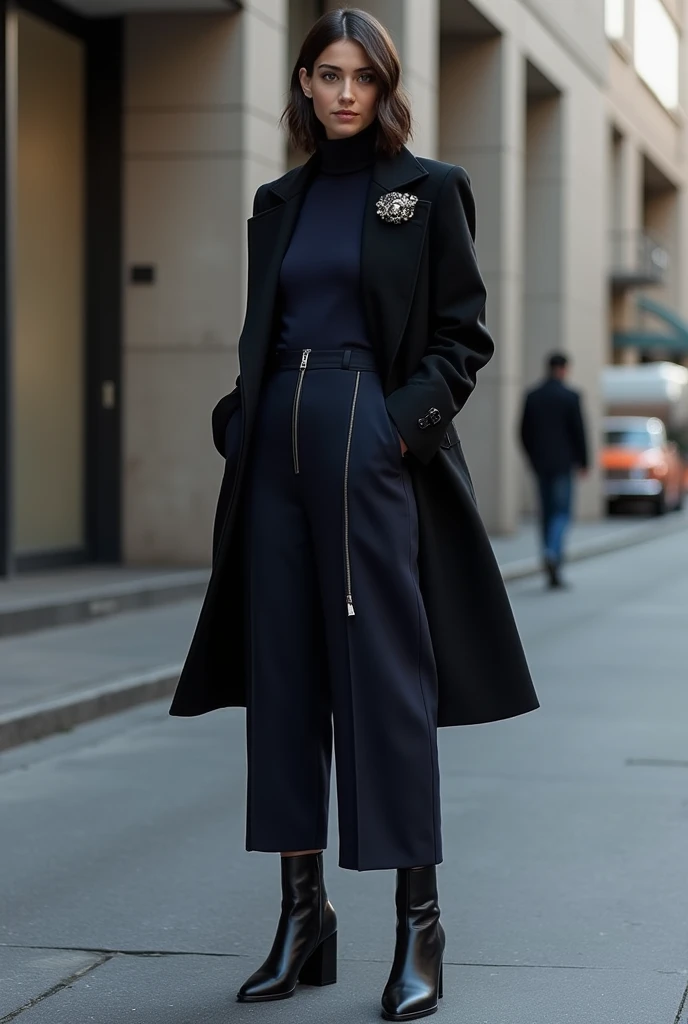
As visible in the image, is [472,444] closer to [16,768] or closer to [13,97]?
[13,97]

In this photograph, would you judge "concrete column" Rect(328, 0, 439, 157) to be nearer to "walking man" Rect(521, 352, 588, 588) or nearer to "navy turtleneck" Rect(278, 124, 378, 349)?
"walking man" Rect(521, 352, 588, 588)

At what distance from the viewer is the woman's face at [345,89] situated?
11.8 feet

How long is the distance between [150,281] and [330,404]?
423 inches

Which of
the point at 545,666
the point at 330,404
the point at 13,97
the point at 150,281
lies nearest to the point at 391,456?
the point at 330,404

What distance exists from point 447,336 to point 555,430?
1131 centimetres

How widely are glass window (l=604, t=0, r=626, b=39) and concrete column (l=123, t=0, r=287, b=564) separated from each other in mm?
18723

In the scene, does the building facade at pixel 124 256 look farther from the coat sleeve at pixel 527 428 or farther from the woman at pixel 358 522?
the woman at pixel 358 522

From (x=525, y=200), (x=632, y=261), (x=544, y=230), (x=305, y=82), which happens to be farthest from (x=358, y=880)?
(x=632, y=261)

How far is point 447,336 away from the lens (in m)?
3.62

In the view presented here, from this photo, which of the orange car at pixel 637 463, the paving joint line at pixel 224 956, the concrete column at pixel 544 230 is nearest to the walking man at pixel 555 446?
the paving joint line at pixel 224 956

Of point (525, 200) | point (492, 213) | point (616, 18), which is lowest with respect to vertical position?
point (492, 213)

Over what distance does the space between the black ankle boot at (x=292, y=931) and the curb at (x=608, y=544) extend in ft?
30.9

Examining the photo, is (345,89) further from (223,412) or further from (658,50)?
(658,50)

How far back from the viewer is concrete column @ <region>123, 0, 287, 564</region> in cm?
1384
